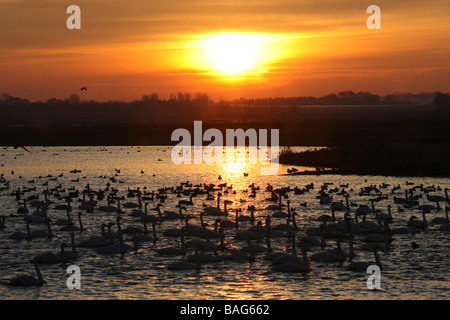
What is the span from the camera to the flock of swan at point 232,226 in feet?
76.8

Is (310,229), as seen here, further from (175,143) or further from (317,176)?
(175,143)

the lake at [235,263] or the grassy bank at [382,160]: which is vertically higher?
the grassy bank at [382,160]

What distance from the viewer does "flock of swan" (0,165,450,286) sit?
922 inches

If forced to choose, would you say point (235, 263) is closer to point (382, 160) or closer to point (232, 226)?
point (232, 226)

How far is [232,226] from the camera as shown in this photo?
30531mm

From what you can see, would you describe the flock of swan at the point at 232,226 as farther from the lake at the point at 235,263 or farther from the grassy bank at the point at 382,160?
the grassy bank at the point at 382,160

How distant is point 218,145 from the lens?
107 meters

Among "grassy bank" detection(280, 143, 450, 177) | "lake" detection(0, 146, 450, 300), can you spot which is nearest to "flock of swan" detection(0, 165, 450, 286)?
"lake" detection(0, 146, 450, 300)

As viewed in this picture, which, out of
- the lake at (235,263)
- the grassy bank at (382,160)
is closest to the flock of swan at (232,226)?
the lake at (235,263)

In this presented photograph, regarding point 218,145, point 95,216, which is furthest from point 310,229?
point 218,145

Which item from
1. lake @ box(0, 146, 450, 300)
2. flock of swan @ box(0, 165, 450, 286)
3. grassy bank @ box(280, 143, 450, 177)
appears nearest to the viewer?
lake @ box(0, 146, 450, 300)

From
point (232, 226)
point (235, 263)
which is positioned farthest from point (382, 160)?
point (235, 263)

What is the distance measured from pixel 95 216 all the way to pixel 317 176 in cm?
2507

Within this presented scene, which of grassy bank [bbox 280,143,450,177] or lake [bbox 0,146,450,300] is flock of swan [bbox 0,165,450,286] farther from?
grassy bank [bbox 280,143,450,177]
